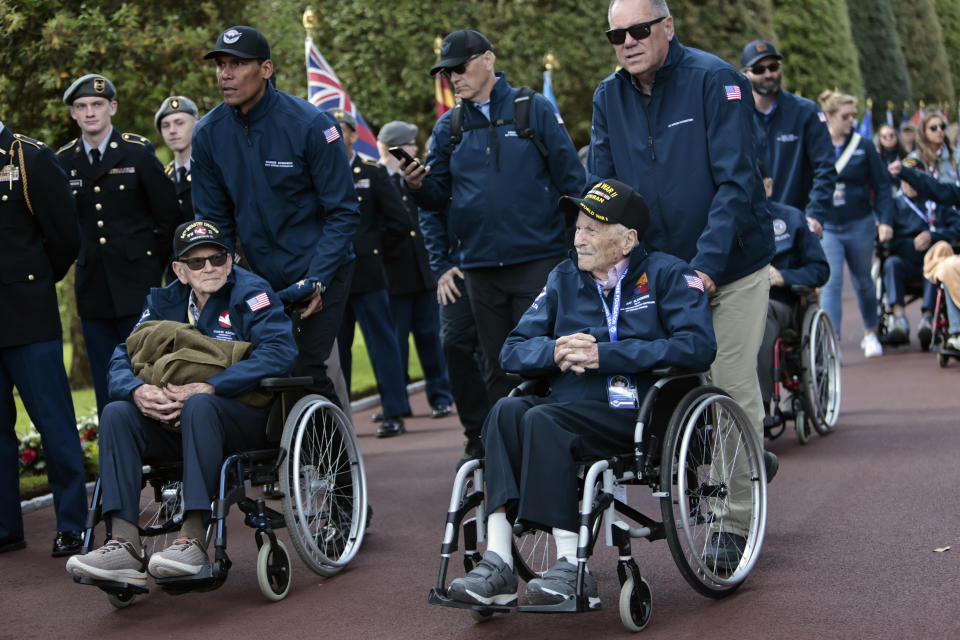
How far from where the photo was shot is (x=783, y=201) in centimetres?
1036

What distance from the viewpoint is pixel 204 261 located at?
6.22 m

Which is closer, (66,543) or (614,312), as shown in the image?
(614,312)

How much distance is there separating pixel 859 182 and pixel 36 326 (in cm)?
792

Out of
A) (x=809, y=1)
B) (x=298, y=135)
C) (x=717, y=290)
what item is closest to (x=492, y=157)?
(x=298, y=135)

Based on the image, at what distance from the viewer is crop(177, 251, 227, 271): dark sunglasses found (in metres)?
6.22

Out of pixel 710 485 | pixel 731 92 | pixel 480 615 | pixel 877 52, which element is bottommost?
pixel 480 615

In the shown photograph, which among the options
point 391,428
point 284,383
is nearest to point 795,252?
point 391,428

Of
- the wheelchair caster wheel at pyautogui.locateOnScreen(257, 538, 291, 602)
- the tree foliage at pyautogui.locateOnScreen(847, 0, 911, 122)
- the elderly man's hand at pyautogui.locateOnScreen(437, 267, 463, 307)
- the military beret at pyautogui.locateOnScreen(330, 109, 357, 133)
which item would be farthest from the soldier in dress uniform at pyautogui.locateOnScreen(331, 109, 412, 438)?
the tree foliage at pyautogui.locateOnScreen(847, 0, 911, 122)

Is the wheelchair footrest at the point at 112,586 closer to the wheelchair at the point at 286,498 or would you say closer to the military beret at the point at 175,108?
the wheelchair at the point at 286,498

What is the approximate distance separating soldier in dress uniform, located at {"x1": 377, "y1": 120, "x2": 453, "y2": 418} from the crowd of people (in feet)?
9.02

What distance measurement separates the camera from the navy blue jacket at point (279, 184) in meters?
6.70

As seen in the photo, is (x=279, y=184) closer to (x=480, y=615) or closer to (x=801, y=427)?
(x=480, y=615)

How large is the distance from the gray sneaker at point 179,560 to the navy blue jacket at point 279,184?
158cm

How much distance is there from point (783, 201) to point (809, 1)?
117ft
